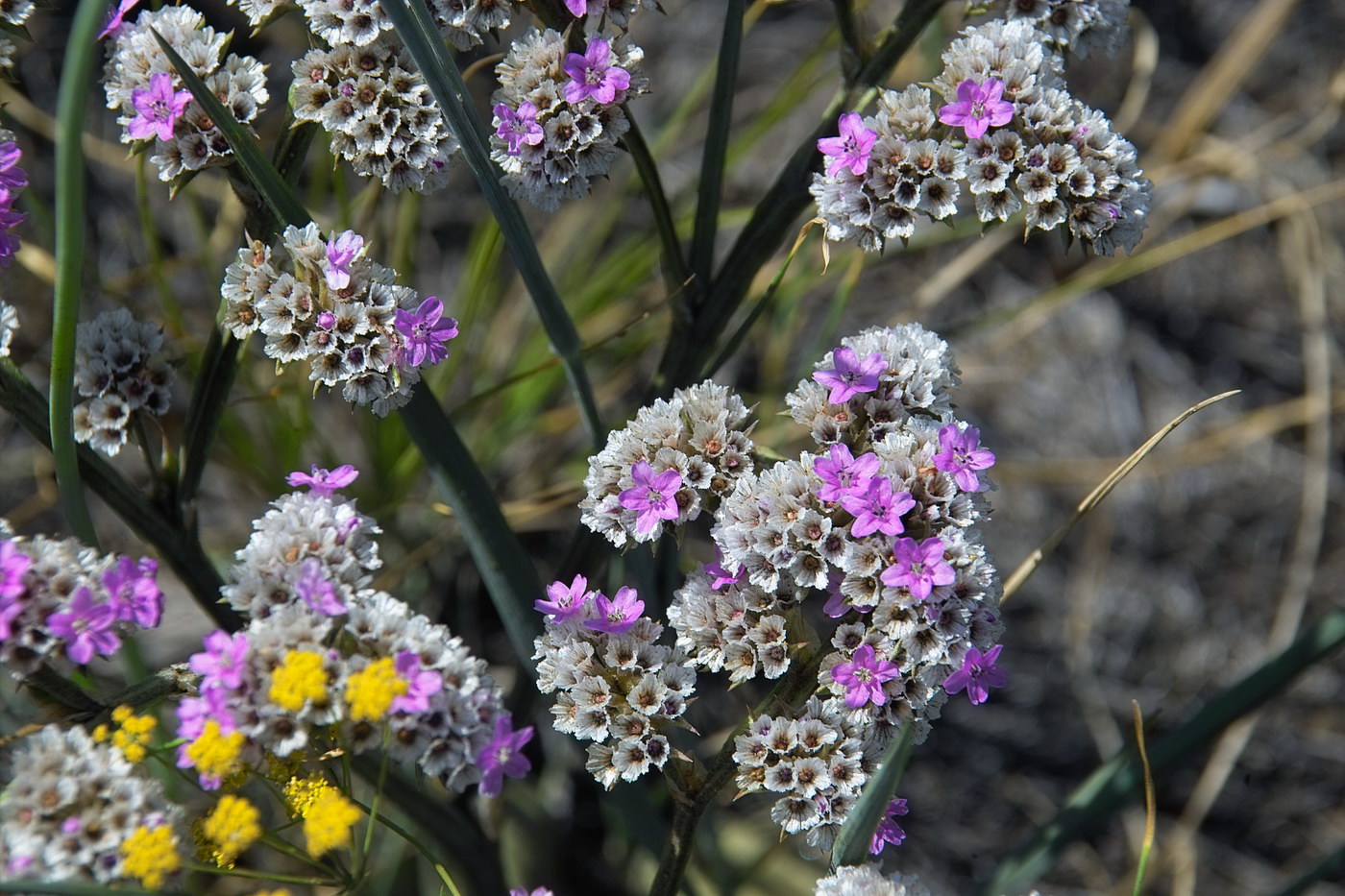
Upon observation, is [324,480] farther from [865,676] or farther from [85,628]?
[865,676]

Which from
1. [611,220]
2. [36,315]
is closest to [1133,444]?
[611,220]

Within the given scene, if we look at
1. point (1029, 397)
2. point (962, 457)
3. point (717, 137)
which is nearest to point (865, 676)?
point (962, 457)

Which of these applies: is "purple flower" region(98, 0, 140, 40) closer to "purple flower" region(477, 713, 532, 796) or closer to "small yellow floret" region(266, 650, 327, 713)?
"small yellow floret" region(266, 650, 327, 713)

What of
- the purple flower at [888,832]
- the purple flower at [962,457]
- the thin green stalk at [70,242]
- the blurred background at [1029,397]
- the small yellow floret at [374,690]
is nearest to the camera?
the thin green stalk at [70,242]

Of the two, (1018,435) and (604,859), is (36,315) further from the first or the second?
(1018,435)

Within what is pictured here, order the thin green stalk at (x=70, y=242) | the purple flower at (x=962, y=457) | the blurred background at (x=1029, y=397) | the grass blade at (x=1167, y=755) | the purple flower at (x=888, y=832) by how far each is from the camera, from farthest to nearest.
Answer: the blurred background at (x=1029, y=397)
the grass blade at (x=1167, y=755)
the purple flower at (x=888, y=832)
the purple flower at (x=962, y=457)
the thin green stalk at (x=70, y=242)

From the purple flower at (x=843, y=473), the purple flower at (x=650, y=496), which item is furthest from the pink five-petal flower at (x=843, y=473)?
the purple flower at (x=650, y=496)

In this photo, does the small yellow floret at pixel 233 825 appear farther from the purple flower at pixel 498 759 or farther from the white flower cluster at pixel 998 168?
the white flower cluster at pixel 998 168

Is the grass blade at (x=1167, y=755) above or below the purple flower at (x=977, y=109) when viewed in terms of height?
below
